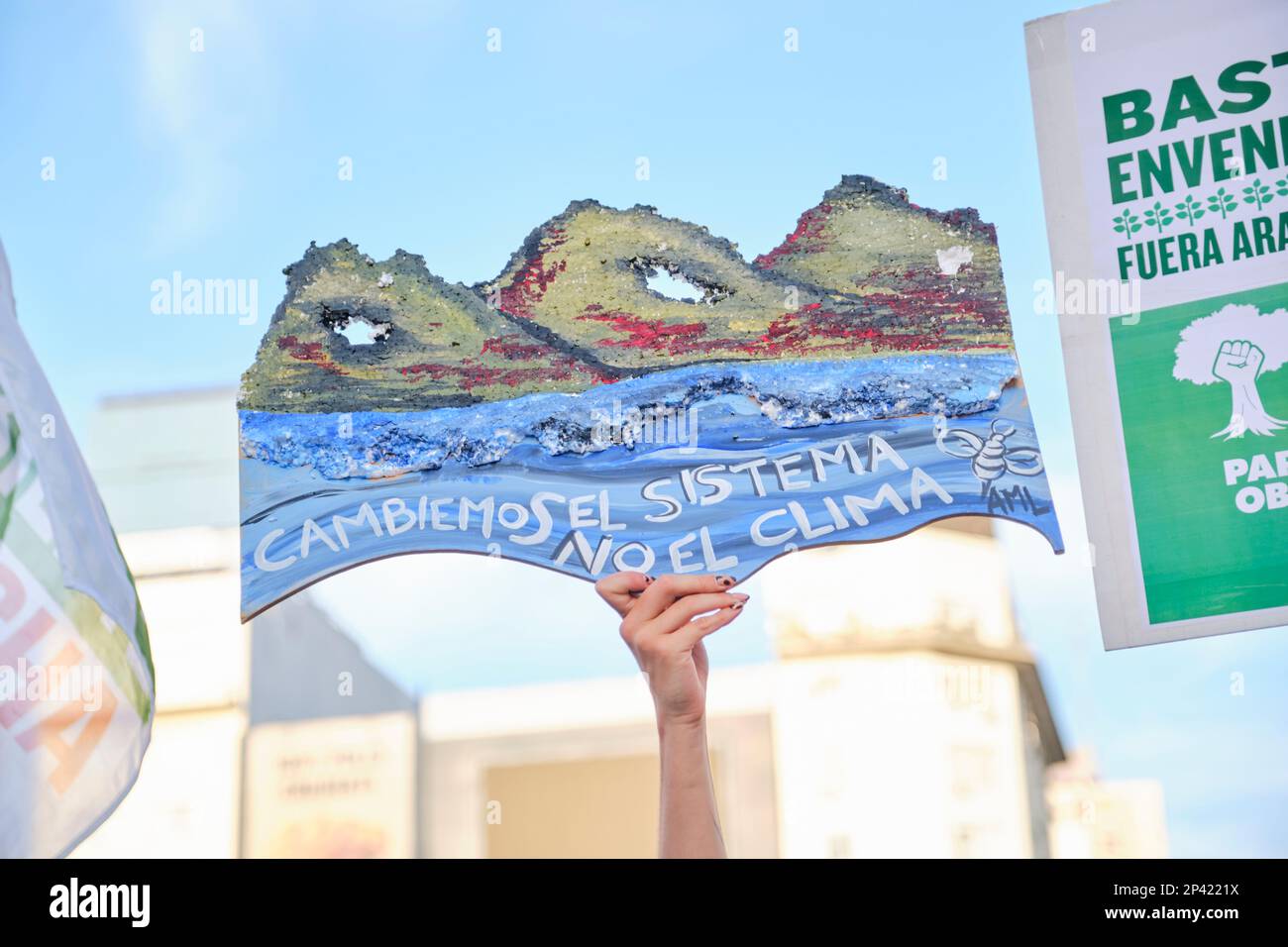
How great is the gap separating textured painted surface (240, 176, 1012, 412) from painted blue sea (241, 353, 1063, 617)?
0.07 m

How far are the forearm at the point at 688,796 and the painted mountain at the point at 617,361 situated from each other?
53 cm

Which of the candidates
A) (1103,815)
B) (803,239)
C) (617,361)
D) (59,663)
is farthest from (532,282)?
(1103,815)

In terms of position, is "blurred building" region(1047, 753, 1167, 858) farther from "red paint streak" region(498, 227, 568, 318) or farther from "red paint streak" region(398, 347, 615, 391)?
"red paint streak" region(498, 227, 568, 318)

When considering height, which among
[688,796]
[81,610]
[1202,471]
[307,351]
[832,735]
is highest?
[307,351]

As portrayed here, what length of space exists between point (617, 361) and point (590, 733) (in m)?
1.09

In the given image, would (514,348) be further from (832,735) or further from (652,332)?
(832,735)

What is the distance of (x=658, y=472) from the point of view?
14.5ft

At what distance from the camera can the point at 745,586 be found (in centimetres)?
435
